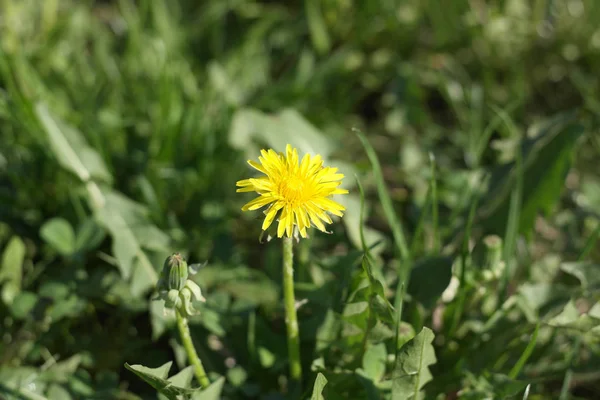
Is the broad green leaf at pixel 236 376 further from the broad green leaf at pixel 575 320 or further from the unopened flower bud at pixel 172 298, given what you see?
the broad green leaf at pixel 575 320

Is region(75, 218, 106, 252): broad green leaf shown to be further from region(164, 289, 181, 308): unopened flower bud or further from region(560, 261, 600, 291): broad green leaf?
region(560, 261, 600, 291): broad green leaf

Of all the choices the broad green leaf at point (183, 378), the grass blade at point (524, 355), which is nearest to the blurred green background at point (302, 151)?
the grass blade at point (524, 355)

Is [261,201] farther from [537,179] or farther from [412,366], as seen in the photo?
[537,179]

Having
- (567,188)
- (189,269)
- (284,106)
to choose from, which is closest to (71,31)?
(284,106)

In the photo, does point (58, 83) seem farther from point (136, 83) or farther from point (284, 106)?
point (284, 106)

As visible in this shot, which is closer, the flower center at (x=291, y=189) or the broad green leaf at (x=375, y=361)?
the flower center at (x=291, y=189)

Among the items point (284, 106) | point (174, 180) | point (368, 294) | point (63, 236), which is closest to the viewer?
point (368, 294)
